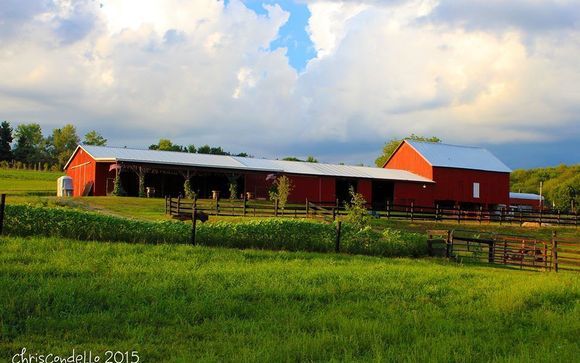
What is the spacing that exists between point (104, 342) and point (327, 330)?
308cm

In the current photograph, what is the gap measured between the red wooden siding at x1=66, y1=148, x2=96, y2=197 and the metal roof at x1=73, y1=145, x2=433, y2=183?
2.44 ft

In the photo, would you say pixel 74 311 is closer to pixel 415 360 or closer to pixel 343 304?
pixel 343 304

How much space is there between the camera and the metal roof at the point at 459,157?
53781mm

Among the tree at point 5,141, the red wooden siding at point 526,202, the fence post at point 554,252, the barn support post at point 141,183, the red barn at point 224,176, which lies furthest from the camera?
the tree at point 5,141

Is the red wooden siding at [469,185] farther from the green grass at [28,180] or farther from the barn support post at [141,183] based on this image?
the green grass at [28,180]

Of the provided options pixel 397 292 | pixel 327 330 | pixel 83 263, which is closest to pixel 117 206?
pixel 83 263

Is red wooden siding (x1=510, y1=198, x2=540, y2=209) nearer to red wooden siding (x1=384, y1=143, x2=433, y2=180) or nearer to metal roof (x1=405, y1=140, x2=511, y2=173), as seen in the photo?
metal roof (x1=405, y1=140, x2=511, y2=173)

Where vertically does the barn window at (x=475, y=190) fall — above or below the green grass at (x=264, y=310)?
above

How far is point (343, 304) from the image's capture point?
10617 millimetres

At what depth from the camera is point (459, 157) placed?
5600cm

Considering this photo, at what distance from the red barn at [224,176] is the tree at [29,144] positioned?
4772 centimetres

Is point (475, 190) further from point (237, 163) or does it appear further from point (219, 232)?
point (219, 232)

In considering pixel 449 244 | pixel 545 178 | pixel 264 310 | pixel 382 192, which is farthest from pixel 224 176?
pixel 545 178

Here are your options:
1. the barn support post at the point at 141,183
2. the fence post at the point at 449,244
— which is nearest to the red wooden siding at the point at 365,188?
the barn support post at the point at 141,183
